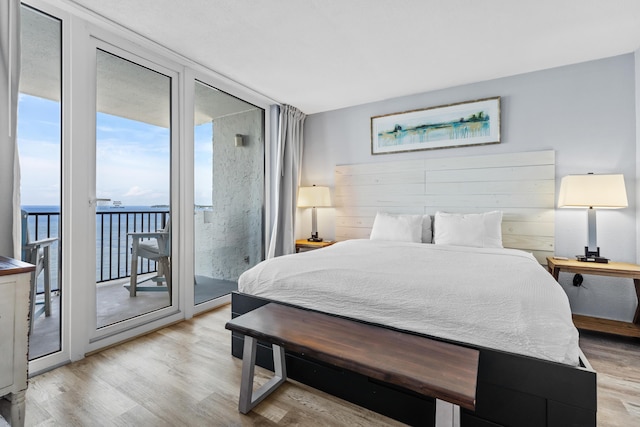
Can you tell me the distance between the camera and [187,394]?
1.74 m

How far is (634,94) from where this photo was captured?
2.68 m

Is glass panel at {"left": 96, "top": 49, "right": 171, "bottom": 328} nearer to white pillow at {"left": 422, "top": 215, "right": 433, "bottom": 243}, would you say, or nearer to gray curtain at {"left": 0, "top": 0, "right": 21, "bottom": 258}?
gray curtain at {"left": 0, "top": 0, "right": 21, "bottom": 258}

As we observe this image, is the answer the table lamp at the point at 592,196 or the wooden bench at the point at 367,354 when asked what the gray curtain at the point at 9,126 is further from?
the table lamp at the point at 592,196

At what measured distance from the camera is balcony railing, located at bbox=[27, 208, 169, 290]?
2102 mm

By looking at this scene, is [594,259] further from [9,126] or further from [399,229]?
[9,126]

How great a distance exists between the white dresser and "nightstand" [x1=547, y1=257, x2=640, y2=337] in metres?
3.55

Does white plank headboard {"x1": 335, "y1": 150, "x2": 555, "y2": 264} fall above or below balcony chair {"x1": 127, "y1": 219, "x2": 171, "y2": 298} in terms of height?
above

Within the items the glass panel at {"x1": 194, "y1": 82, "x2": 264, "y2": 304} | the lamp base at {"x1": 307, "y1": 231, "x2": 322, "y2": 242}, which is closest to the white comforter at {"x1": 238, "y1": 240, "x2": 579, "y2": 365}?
the glass panel at {"x1": 194, "y1": 82, "x2": 264, "y2": 304}

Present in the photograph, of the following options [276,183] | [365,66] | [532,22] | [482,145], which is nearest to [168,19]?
[365,66]

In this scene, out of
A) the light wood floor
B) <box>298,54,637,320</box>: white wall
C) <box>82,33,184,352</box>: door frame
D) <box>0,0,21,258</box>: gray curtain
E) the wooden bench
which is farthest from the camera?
<box>298,54,637,320</box>: white wall

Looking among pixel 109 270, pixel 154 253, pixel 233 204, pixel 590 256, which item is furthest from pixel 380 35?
pixel 109 270

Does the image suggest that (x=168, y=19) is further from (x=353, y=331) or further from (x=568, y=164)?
(x=568, y=164)

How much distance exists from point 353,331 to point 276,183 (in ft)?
9.01

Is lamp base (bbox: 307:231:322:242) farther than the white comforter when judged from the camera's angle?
Yes
